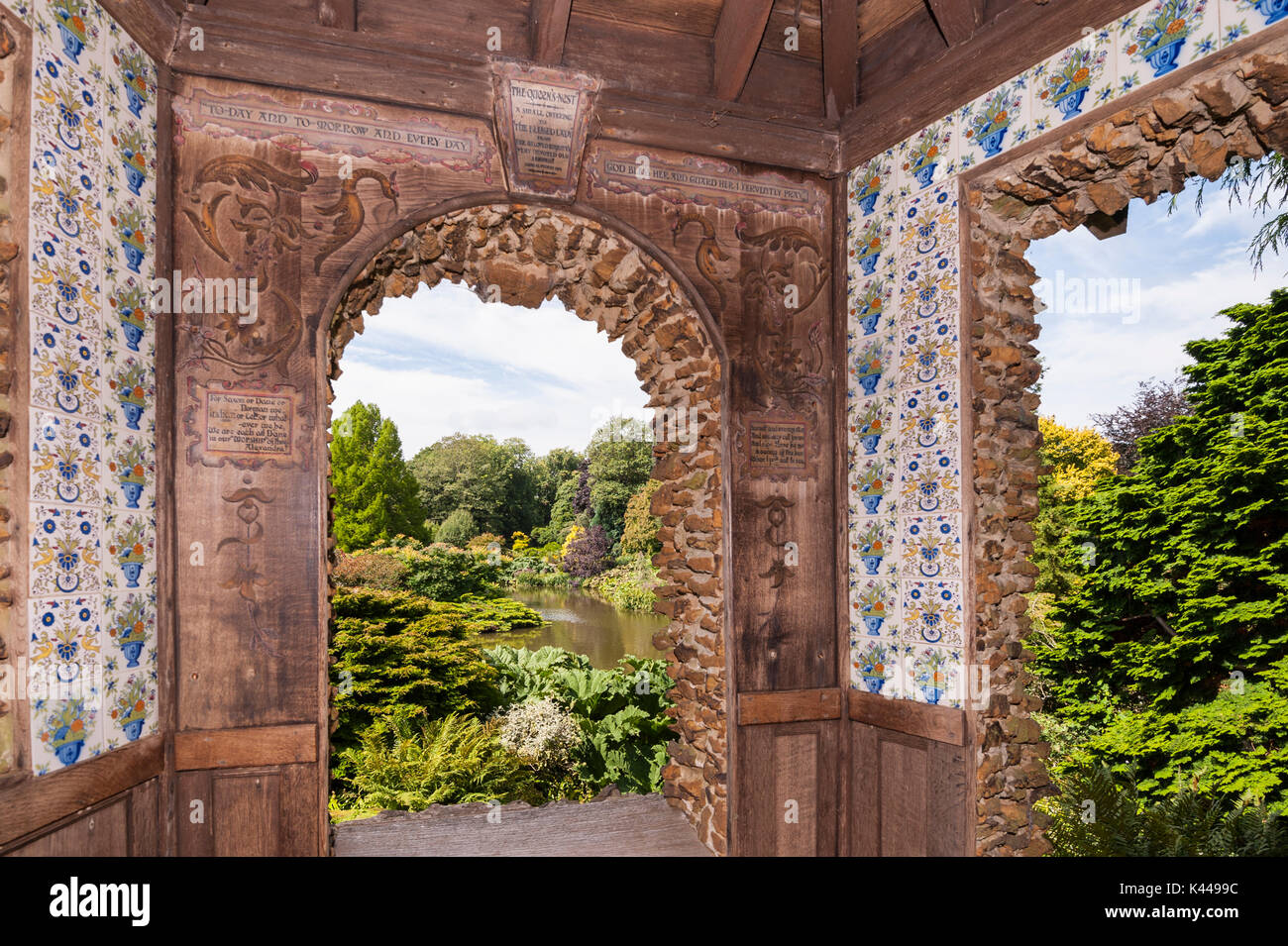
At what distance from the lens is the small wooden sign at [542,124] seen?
3.17 metres

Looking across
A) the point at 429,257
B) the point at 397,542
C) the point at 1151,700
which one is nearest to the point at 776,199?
the point at 429,257

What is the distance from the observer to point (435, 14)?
316 cm

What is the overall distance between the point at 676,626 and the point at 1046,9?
3.15 metres

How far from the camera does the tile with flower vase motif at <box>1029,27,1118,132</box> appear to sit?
2.55m

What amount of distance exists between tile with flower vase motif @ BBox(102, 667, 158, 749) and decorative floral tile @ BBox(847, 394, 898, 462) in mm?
3148

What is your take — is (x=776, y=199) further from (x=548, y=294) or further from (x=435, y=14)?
(x=435, y=14)

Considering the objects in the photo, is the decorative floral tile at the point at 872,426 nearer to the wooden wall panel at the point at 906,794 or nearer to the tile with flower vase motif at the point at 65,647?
the wooden wall panel at the point at 906,794

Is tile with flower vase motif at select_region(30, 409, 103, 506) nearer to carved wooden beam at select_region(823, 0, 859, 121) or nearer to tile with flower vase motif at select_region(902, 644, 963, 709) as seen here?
tile with flower vase motif at select_region(902, 644, 963, 709)

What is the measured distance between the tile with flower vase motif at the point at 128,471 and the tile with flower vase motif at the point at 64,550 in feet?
0.41

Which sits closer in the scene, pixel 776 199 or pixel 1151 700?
pixel 776 199

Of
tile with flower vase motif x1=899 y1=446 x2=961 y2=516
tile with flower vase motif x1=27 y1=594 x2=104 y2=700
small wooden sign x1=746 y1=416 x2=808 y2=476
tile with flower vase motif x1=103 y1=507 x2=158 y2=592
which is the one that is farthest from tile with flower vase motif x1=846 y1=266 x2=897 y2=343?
tile with flower vase motif x1=27 y1=594 x2=104 y2=700

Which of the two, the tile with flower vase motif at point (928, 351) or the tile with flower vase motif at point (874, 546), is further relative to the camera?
the tile with flower vase motif at point (874, 546)

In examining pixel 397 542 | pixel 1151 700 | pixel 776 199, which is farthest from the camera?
pixel 397 542

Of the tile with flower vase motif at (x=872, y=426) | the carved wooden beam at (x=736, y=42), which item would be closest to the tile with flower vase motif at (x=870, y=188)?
the carved wooden beam at (x=736, y=42)
